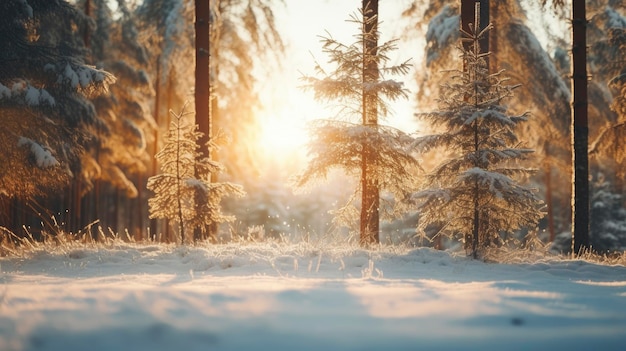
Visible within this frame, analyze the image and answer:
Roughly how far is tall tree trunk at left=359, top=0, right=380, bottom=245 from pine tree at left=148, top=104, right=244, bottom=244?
9.28 ft

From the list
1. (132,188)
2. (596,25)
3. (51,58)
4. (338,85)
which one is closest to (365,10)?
(338,85)

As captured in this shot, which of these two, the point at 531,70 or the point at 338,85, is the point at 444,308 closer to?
the point at 338,85

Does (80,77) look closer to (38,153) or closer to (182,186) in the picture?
(38,153)

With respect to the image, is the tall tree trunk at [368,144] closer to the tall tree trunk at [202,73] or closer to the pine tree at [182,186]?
the pine tree at [182,186]

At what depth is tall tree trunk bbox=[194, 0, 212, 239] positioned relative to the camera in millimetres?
10805

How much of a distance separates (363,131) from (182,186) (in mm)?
3971

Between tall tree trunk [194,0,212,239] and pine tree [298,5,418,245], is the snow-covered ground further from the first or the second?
tall tree trunk [194,0,212,239]

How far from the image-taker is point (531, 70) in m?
15.9

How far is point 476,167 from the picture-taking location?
768 cm

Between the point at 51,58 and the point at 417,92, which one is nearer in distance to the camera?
the point at 51,58

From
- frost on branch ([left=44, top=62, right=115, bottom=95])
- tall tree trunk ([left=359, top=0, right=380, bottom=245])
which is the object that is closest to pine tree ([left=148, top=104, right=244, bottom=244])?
frost on branch ([left=44, top=62, right=115, bottom=95])

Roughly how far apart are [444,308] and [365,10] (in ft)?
26.5

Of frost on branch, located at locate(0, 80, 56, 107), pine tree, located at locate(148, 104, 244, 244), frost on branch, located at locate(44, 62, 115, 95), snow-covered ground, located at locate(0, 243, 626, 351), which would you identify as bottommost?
snow-covered ground, located at locate(0, 243, 626, 351)

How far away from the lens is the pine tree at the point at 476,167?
25.4 ft
